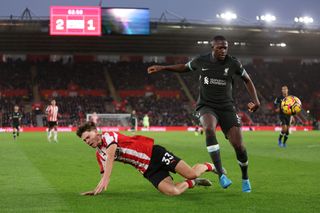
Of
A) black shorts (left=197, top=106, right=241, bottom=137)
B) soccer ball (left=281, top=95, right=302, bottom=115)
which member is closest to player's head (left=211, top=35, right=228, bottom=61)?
black shorts (left=197, top=106, right=241, bottom=137)

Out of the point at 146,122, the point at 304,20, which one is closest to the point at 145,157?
the point at 146,122

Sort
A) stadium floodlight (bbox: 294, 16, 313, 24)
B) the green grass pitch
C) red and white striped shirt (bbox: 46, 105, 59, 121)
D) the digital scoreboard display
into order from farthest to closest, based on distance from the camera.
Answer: stadium floodlight (bbox: 294, 16, 313, 24) → the digital scoreboard display → red and white striped shirt (bbox: 46, 105, 59, 121) → the green grass pitch

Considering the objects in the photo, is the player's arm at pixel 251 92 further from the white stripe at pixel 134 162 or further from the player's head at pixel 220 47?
the white stripe at pixel 134 162

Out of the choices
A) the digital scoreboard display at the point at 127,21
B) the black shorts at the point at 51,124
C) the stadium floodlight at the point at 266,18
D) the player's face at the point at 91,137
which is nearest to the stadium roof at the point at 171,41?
the stadium floodlight at the point at 266,18

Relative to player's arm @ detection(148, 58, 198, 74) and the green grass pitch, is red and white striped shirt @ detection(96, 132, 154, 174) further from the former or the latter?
player's arm @ detection(148, 58, 198, 74)

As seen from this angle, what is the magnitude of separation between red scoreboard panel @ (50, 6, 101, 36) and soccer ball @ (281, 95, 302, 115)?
25.3m

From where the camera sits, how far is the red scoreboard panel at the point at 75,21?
4391cm

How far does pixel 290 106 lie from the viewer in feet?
70.4

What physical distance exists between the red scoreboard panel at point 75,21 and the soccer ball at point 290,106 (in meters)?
25.3

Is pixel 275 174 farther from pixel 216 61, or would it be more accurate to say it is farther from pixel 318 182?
pixel 216 61

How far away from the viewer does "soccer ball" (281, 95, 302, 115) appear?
70.0ft

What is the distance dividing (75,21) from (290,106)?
2652 centimetres

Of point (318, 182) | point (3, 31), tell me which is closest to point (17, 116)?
point (3, 31)

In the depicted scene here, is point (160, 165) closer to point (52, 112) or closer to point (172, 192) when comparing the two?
point (172, 192)
